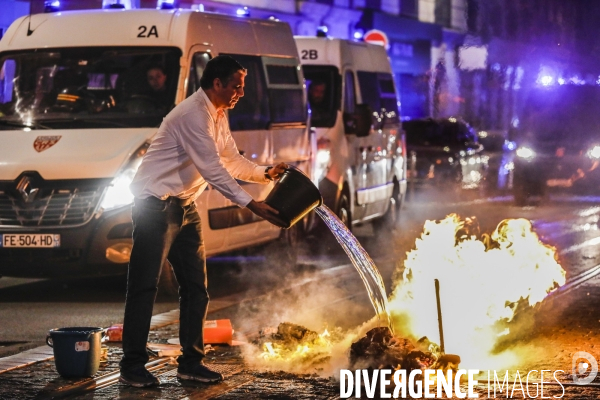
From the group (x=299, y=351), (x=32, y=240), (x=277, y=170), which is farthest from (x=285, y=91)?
(x=277, y=170)

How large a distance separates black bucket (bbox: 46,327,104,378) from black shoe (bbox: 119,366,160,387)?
320mm

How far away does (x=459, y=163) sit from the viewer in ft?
79.2

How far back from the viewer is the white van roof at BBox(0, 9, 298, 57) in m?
11.6

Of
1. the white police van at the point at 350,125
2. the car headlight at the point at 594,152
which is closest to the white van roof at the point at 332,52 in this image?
the white police van at the point at 350,125

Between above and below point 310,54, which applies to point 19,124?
below

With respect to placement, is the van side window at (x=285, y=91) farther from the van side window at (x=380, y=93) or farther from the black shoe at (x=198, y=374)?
the black shoe at (x=198, y=374)

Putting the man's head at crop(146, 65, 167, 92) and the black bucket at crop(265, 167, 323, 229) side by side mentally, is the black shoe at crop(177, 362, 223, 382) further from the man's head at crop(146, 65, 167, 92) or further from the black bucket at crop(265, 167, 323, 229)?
the man's head at crop(146, 65, 167, 92)

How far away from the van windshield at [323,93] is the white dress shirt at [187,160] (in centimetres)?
799

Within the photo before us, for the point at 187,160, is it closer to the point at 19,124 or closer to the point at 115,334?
the point at 115,334

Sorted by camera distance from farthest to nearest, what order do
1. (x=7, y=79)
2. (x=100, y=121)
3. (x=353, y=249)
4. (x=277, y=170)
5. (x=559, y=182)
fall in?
(x=559, y=182)
(x=7, y=79)
(x=100, y=121)
(x=353, y=249)
(x=277, y=170)

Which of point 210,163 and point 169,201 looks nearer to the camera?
point 210,163

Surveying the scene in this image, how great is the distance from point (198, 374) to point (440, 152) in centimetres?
1700

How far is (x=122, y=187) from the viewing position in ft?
35.0

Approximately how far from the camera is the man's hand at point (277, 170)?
7527 millimetres
